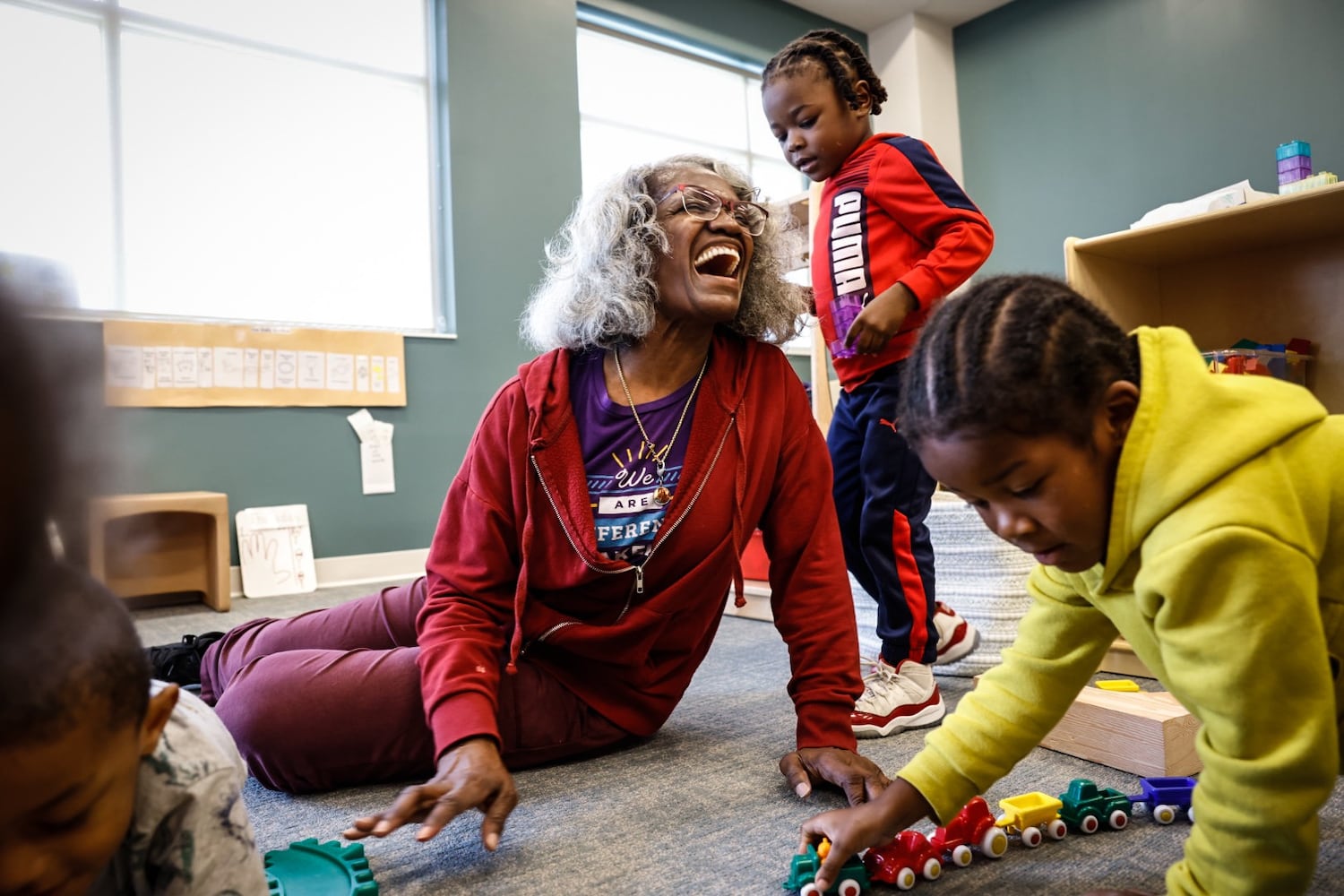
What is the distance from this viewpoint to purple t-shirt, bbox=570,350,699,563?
1.29m

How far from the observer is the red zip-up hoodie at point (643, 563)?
1251 millimetres

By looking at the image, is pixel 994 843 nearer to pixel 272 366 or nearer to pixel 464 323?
Answer: pixel 272 366

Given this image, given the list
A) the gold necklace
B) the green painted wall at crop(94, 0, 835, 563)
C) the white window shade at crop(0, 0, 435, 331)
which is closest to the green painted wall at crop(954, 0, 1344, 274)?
the green painted wall at crop(94, 0, 835, 563)

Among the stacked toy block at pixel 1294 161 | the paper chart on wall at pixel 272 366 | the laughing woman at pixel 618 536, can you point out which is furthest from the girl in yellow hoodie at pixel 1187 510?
the paper chart on wall at pixel 272 366

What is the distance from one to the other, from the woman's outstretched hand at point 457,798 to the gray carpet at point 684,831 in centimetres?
6

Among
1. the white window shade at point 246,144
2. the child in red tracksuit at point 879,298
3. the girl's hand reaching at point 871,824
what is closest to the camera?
the girl's hand reaching at point 871,824

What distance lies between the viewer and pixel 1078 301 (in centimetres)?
73

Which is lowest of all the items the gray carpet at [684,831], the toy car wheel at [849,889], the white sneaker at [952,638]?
the gray carpet at [684,831]

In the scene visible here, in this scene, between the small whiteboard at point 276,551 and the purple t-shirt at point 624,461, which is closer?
the purple t-shirt at point 624,461

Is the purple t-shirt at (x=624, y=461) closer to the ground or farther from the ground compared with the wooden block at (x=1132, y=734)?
farther from the ground

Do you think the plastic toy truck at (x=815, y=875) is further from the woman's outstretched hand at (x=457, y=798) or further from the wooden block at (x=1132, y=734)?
Answer: the wooden block at (x=1132, y=734)

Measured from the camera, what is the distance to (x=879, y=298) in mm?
1549

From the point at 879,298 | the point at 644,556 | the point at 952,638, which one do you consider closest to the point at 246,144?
the point at 879,298

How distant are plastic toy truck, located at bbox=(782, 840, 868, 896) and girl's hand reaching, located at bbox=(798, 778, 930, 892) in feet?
0.03
